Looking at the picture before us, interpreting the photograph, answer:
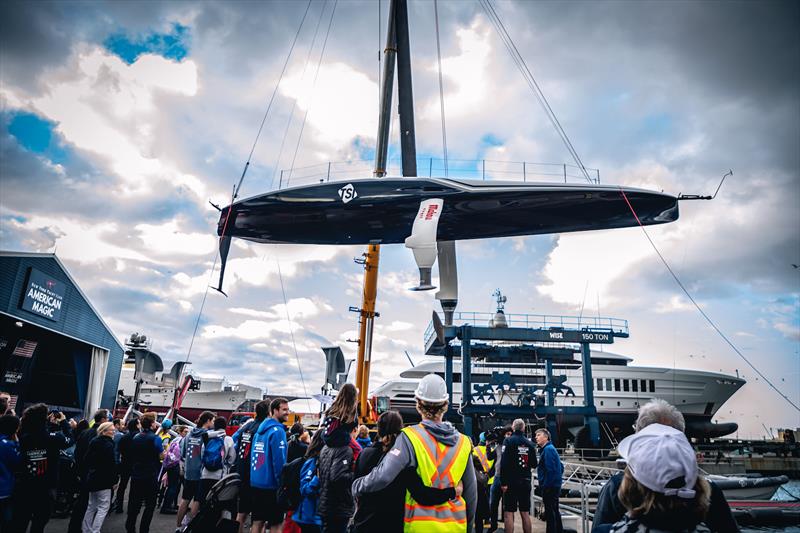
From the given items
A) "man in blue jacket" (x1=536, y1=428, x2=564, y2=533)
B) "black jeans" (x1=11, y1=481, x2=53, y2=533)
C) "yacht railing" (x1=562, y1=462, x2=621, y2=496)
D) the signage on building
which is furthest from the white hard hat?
the signage on building

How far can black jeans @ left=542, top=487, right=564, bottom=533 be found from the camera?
21.3 feet

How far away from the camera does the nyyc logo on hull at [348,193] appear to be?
11.6m

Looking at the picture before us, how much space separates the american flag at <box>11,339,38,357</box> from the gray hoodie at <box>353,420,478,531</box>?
20869mm

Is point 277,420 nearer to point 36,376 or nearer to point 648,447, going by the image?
point 648,447

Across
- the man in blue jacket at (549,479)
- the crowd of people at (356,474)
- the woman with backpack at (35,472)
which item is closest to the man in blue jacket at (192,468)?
the crowd of people at (356,474)

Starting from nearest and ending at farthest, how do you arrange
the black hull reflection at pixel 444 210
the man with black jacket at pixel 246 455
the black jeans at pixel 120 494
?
1. the man with black jacket at pixel 246 455
2. the black jeans at pixel 120 494
3. the black hull reflection at pixel 444 210

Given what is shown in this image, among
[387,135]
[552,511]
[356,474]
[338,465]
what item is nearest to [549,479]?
[552,511]

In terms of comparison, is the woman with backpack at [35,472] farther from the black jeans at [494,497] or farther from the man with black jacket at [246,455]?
the black jeans at [494,497]

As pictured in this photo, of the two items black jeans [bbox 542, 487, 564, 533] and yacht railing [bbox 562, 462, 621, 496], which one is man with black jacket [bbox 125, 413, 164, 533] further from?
yacht railing [bbox 562, 462, 621, 496]

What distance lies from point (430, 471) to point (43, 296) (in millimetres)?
19127

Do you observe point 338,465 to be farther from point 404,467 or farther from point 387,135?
point 387,135

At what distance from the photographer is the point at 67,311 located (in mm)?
18453

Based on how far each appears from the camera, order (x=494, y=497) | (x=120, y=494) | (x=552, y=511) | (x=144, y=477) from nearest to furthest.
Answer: (x=144, y=477) → (x=552, y=511) → (x=494, y=497) → (x=120, y=494)

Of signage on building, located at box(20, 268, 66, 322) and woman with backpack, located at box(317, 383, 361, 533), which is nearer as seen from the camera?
woman with backpack, located at box(317, 383, 361, 533)
